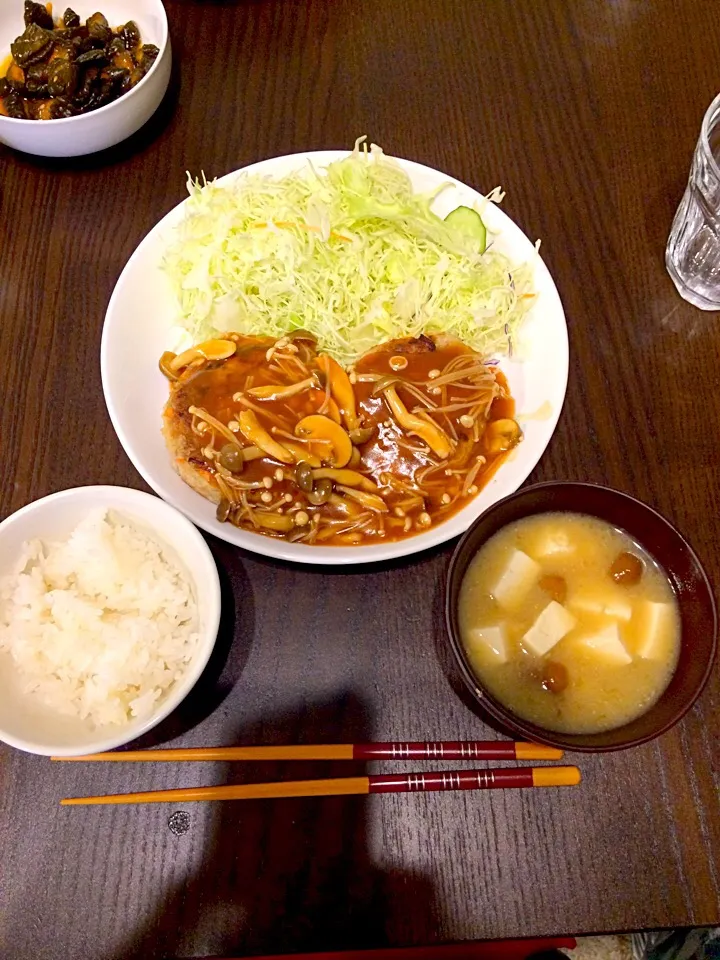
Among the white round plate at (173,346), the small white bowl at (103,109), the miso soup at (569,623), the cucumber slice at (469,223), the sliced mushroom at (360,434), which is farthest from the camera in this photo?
the small white bowl at (103,109)

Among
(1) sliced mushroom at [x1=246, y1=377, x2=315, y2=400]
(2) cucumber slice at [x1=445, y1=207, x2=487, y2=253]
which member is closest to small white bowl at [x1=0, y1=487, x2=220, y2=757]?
(1) sliced mushroom at [x1=246, y1=377, x2=315, y2=400]

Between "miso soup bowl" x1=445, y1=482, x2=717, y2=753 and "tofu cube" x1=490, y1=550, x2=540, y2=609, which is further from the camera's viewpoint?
"tofu cube" x1=490, y1=550, x2=540, y2=609

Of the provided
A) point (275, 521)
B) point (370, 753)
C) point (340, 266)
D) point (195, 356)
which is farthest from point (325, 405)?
point (370, 753)

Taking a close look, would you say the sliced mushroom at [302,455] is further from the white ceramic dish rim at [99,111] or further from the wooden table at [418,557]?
the white ceramic dish rim at [99,111]

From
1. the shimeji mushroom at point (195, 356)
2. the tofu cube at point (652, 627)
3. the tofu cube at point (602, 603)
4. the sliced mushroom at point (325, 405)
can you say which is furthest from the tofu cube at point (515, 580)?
the shimeji mushroom at point (195, 356)

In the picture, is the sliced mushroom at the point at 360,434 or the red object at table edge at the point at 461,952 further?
the sliced mushroom at the point at 360,434

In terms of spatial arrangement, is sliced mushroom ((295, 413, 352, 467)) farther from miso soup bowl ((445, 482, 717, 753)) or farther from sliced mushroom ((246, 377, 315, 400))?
miso soup bowl ((445, 482, 717, 753))

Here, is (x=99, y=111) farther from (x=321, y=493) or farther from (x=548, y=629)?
(x=548, y=629)

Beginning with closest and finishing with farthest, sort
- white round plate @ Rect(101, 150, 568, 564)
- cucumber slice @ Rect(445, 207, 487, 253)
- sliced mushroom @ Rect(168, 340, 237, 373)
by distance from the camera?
white round plate @ Rect(101, 150, 568, 564)
sliced mushroom @ Rect(168, 340, 237, 373)
cucumber slice @ Rect(445, 207, 487, 253)
